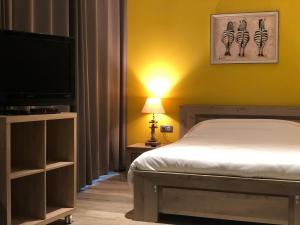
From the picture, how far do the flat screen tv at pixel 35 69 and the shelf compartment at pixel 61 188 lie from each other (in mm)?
577

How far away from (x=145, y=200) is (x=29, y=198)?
0.91 metres

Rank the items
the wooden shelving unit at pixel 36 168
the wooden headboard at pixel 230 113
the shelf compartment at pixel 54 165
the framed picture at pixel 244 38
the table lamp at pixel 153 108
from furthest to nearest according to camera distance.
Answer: the table lamp at pixel 153 108 < the framed picture at pixel 244 38 < the wooden headboard at pixel 230 113 < the shelf compartment at pixel 54 165 < the wooden shelving unit at pixel 36 168

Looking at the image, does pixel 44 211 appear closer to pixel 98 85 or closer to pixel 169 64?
pixel 98 85

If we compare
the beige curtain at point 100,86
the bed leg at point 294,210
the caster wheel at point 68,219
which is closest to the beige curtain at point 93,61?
the beige curtain at point 100,86

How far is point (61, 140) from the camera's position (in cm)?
348

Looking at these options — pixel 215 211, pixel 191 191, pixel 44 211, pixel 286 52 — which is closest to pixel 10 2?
pixel 44 211

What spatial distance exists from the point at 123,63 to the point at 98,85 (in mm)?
634

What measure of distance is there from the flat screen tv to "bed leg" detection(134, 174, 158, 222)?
870 millimetres

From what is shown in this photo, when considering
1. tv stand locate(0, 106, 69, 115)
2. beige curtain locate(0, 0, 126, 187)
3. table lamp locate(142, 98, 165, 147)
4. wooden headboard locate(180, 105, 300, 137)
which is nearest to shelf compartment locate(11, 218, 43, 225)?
tv stand locate(0, 106, 69, 115)

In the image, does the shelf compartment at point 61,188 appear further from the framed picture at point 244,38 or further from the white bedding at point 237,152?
the framed picture at point 244,38

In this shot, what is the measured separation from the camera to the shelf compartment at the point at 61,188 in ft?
11.4

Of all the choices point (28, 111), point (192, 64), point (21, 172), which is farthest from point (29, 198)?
point (192, 64)

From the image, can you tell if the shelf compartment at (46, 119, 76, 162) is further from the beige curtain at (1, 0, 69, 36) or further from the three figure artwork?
the three figure artwork

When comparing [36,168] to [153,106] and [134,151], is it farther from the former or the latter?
[153,106]
